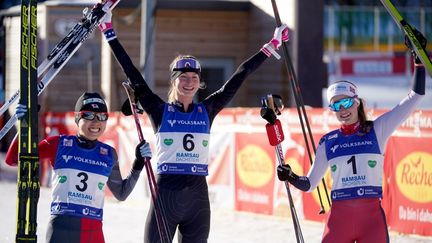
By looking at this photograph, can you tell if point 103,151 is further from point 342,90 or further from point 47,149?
point 342,90

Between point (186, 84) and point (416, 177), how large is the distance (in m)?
4.57

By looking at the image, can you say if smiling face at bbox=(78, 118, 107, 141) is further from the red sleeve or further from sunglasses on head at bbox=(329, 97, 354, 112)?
sunglasses on head at bbox=(329, 97, 354, 112)

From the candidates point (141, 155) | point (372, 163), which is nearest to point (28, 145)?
point (141, 155)

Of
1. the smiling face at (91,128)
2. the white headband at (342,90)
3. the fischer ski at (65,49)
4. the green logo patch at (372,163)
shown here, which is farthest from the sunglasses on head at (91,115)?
the green logo patch at (372,163)

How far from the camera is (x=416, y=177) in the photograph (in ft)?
36.0

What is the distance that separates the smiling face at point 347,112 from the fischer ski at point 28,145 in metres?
1.96

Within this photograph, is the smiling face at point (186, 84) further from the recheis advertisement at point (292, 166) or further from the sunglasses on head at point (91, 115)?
the recheis advertisement at point (292, 166)

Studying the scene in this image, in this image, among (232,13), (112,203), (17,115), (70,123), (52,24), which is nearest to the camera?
→ (17,115)

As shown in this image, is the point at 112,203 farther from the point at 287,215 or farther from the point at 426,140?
the point at 426,140

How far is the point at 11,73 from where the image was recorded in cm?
2309

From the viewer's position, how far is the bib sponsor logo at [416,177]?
10781 mm

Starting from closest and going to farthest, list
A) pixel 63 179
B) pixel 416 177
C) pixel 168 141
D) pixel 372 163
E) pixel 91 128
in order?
pixel 63 179 → pixel 91 128 → pixel 372 163 → pixel 168 141 → pixel 416 177

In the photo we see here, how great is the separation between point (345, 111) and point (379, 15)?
2823 cm

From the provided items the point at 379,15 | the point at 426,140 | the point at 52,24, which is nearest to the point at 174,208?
the point at 426,140
